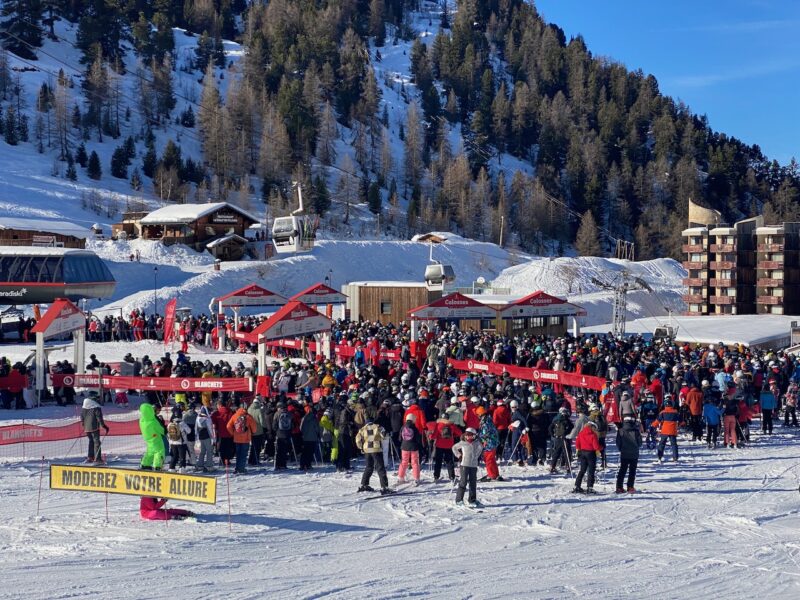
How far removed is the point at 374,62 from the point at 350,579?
14557 centimetres

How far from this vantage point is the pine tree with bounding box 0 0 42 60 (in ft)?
331

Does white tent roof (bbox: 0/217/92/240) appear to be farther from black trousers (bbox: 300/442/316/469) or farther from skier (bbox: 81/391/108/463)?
black trousers (bbox: 300/442/316/469)

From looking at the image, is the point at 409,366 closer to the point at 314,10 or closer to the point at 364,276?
the point at 364,276

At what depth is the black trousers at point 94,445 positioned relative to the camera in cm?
1321

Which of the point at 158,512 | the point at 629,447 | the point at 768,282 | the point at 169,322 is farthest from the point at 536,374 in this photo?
the point at 768,282

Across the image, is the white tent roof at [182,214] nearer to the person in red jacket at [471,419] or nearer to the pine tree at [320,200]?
the pine tree at [320,200]

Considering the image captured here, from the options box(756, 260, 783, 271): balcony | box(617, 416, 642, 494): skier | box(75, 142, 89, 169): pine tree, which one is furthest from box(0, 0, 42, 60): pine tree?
box(617, 416, 642, 494): skier

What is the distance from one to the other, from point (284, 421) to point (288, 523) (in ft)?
10.4

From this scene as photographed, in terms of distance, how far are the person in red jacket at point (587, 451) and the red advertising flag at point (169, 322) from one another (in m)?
19.1

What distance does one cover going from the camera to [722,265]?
60312mm

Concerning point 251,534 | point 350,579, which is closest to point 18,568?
point 251,534

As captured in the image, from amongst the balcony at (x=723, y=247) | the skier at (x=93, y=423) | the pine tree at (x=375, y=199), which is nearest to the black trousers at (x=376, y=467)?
the skier at (x=93, y=423)

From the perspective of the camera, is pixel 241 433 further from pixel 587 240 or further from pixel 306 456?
pixel 587 240

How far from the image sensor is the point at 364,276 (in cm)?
6209
